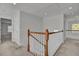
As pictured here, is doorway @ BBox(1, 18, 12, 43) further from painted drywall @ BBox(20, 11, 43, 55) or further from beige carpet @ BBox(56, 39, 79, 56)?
beige carpet @ BBox(56, 39, 79, 56)

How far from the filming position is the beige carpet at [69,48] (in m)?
1.62

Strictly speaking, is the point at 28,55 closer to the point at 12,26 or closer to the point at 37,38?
the point at 37,38

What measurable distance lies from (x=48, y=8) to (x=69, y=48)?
3.01 feet

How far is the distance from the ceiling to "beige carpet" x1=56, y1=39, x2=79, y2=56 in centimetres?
57

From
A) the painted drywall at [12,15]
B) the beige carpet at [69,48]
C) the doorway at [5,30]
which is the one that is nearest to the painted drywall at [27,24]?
the painted drywall at [12,15]

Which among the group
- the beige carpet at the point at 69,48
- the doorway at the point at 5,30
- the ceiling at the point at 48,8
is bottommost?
the beige carpet at the point at 69,48

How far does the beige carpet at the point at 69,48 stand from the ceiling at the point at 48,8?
57cm

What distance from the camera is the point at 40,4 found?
5.19 ft

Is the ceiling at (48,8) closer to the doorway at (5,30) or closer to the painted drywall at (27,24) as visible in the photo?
the painted drywall at (27,24)

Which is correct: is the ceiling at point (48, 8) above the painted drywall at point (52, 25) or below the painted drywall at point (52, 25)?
above

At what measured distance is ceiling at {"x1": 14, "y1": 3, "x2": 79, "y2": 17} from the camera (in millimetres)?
1583

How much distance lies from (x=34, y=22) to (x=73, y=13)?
76cm

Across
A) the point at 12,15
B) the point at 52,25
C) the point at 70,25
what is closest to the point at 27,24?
the point at 12,15

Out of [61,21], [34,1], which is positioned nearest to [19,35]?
[34,1]
